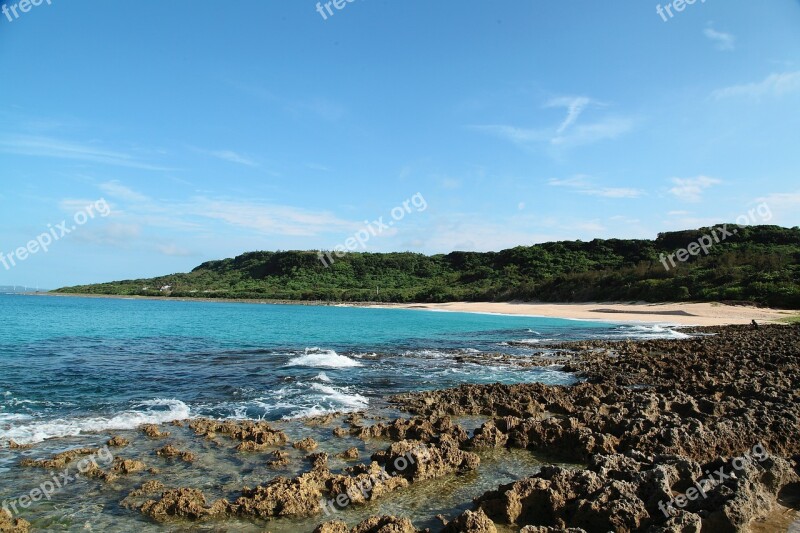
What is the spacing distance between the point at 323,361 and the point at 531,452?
1392cm

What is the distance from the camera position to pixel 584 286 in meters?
78.2

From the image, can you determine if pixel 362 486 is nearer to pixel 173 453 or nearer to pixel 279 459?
pixel 279 459

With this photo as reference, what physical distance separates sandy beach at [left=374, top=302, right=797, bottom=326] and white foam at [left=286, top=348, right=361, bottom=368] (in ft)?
119

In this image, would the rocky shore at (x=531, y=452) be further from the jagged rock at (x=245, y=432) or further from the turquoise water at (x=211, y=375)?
the turquoise water at (x=211, y=375)

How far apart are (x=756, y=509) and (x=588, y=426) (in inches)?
170

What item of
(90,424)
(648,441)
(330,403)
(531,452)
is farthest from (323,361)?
(648,441)

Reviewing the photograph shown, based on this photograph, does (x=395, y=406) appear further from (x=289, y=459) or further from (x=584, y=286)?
(x=584, y=286)

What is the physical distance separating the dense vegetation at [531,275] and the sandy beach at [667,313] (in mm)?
3612

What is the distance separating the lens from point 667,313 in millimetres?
54312

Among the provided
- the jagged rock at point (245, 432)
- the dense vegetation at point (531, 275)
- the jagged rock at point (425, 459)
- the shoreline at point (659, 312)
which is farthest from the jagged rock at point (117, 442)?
the dense vegetation at point (531, 275)

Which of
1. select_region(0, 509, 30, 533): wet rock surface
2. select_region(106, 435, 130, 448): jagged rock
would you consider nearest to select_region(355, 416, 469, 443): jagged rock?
select_region(106, 435, 130, 448): jagged rock

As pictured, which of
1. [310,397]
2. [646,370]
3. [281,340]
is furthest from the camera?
[281,340]

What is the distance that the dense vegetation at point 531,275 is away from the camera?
60706mm

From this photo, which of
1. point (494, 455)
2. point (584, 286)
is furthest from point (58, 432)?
point (584, 286)
